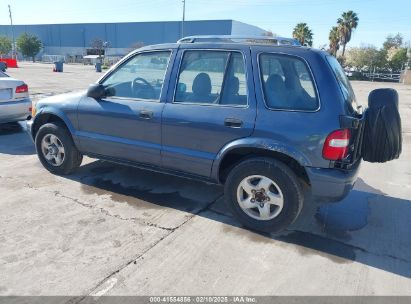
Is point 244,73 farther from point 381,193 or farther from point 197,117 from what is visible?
point 381,193

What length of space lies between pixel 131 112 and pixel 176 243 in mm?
1638

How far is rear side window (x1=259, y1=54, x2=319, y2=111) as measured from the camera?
324 centimetres

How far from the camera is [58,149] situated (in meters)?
4.92

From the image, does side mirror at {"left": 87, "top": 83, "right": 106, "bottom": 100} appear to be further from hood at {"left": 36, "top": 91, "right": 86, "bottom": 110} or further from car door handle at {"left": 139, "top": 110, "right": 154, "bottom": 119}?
car door handle at {"left": 139, "top": 110, "right": 154, "bottom": 119}

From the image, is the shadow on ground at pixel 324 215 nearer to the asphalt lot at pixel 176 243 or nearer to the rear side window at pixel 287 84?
the asphalt lot at pixel 176 243

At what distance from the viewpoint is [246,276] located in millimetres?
2861

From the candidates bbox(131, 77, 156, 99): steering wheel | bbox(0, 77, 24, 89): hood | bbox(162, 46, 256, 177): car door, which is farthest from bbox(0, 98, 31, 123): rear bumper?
bbox(162, 46, 256, 177): car door

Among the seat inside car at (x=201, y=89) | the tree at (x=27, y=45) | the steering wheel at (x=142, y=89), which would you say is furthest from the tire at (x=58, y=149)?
the tree at (x=27, y=45)

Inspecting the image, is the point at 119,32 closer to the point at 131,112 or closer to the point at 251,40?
the point at 131,112

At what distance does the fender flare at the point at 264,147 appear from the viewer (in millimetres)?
3234

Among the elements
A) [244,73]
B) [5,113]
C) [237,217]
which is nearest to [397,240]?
[237,217]

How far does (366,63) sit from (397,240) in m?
56.0

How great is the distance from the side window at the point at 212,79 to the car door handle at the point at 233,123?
184 millimetres

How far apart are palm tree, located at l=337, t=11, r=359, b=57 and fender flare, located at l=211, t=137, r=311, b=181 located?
2144 inches
